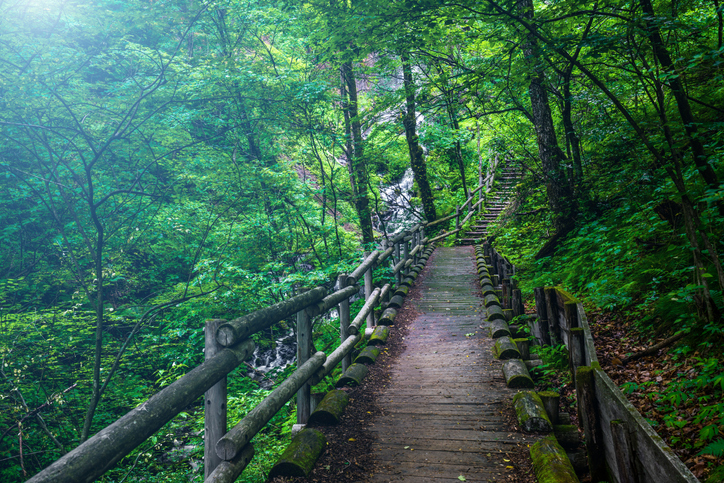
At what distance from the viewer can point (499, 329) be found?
573 centimetres

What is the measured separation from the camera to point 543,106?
26.3ft

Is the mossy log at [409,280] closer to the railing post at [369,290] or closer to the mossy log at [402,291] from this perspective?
the mossy log at [402,291]

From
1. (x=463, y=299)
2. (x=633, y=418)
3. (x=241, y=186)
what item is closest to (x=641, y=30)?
(x=633, y=418)

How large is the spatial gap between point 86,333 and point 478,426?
8.94 meters

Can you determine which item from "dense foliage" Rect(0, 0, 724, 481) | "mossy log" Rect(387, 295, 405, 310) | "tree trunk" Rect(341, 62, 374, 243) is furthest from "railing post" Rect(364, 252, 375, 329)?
"tree trunk" Rect(341, 62, 374, 243)

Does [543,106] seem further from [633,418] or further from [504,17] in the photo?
[633,418]

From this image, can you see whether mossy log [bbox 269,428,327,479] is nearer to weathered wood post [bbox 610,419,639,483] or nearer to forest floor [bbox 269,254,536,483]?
forest floor [bbox 269,254,536,483]

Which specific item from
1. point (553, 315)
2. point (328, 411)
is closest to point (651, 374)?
point (553, 315)

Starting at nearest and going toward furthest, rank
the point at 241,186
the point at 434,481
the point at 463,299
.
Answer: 1. the point at 434,481
2. the point at 463,299
3. the point at 241,186

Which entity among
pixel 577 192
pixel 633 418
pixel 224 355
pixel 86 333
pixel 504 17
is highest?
pixel 504 17

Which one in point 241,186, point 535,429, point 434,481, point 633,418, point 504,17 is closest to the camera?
point 633,418

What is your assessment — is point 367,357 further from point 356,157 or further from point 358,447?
point 356,157

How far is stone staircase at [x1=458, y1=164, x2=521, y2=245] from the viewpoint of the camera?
57.2 ft

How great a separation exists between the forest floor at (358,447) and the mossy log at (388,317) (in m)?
1.61
